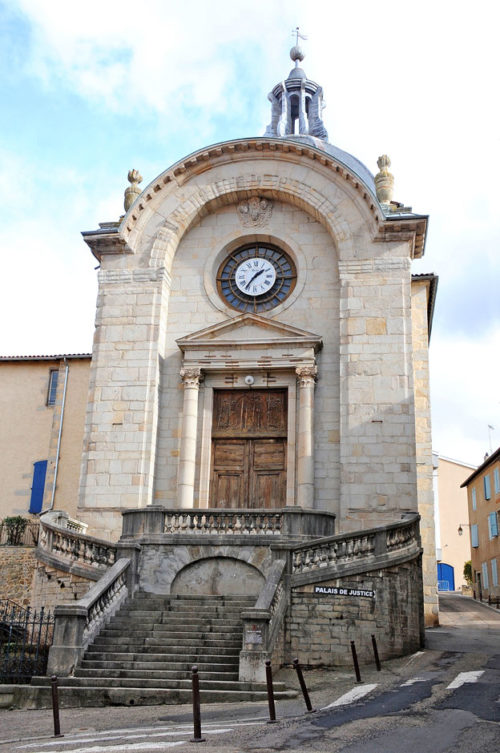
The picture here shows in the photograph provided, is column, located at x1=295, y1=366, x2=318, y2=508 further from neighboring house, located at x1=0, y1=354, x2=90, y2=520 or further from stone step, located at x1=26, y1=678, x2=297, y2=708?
neighboring house, located at x1=0, y1=354, x2=90, y2=520

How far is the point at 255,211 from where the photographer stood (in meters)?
22.1

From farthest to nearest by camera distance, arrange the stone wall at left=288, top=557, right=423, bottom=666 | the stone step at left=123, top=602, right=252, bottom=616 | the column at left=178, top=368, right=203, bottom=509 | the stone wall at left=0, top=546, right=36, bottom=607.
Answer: the stone wall at left=0, top=546, right=36, bottom=607 < the column at left=178, top=368, right=203, bottom=509 < the stone step at left=123, top=602, right=252, bottom=616 < the stone wall at left=288, top=557, right=423, bottom=666

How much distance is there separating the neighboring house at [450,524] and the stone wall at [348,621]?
29.0 meters

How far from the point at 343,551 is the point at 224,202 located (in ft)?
37.0

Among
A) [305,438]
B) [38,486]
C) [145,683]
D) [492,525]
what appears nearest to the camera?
[145,683]

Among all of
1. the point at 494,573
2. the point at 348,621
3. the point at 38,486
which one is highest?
the point at 38,486

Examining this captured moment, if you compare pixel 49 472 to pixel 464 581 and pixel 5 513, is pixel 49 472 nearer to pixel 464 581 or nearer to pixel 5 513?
pixel 5 513

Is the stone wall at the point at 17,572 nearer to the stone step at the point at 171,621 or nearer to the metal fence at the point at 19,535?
the metal fence at the point at 19,535

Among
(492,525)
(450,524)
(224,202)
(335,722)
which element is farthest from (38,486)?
(450,524)

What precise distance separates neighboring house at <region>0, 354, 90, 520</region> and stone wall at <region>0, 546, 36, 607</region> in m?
2.86

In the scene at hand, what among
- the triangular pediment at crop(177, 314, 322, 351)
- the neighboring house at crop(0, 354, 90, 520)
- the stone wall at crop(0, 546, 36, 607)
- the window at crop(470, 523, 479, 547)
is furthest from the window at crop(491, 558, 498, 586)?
the stone wall at crop(0, 546, 36, 607)

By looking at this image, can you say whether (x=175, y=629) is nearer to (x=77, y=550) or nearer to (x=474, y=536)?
(x=77, y=550)

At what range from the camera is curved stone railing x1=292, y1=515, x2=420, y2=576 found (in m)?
14.6

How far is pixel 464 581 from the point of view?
146 feet
